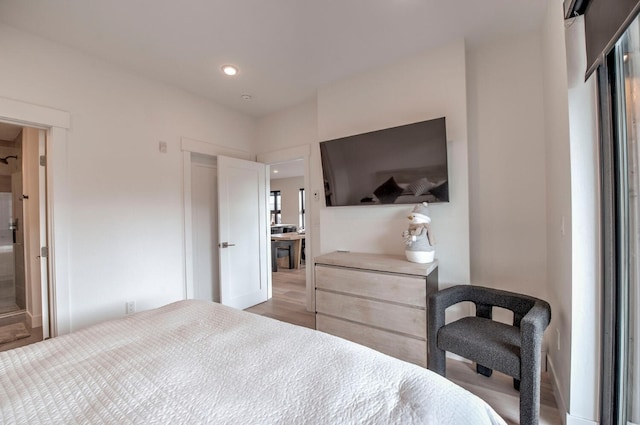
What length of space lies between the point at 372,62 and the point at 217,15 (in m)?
1.38

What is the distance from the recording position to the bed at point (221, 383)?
773 mm

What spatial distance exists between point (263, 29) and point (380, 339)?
256 centimetres

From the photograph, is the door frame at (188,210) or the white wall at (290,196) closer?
the door frame at (188,210)

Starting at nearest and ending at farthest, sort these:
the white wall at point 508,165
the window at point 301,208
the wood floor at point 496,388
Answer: the wood floor at point 496,388 → the white wall at point 508,165 → the window at point 301,208

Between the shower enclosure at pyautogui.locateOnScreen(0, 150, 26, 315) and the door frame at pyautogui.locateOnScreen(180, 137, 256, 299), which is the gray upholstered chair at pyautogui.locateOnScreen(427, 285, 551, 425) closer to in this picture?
the door frame at pyautogui.locateOnScreen(180, 137, 256, 299)

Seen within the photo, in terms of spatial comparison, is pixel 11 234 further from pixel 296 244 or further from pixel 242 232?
pixel 296 244

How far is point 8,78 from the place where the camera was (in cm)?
200

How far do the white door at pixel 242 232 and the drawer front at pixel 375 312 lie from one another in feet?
4.89

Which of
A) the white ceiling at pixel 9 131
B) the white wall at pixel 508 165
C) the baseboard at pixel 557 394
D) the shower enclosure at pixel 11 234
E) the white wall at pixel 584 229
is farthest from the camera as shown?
the shower enclosure at pixel 11 234

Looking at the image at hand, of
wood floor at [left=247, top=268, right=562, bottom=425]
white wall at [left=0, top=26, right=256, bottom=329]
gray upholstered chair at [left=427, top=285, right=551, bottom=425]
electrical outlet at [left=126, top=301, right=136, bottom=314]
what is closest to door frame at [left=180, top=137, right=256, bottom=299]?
white wall at [left=0, top=26, right=256, bottom=329]

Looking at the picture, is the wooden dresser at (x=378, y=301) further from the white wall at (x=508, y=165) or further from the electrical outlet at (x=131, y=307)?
the electrical outlet at (x=131, y=307)

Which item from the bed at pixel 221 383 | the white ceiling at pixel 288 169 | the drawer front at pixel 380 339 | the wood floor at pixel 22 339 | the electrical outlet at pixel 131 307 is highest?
the white ceiling at pixel 288 169

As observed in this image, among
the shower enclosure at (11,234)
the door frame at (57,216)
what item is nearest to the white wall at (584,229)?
the door frame at (57,216)

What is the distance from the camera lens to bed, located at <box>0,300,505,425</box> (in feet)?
2.54
